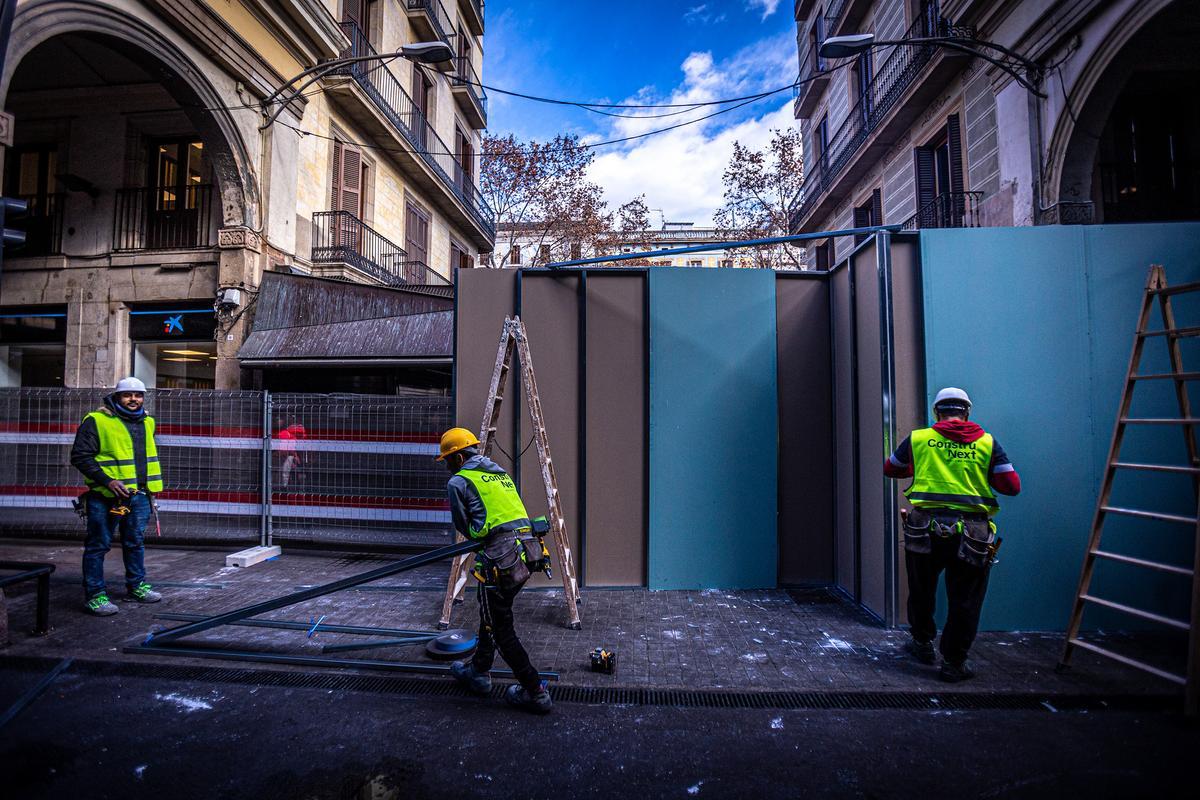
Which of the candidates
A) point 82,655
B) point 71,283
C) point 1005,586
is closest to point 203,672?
point 82,655

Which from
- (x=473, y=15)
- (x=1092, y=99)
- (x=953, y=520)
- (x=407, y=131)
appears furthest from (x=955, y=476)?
(x=473, y=15)

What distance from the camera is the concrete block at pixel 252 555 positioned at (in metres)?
7.21

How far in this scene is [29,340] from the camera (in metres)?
12.5

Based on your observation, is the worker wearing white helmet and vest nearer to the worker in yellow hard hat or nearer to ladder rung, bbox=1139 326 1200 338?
the worker in yellow hard hat

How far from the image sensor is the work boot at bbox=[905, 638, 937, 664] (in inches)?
177

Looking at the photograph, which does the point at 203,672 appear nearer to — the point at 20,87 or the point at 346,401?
the point at 346,401

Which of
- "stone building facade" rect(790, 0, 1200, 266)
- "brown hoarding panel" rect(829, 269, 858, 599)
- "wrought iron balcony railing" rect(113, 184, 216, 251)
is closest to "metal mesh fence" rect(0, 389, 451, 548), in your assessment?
"brown hoarding panel" rect(829, 269, 858, 599)

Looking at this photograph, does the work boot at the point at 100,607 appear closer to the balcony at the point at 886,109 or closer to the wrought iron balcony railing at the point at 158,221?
the wrought iron balcony railing at the point at 158,221

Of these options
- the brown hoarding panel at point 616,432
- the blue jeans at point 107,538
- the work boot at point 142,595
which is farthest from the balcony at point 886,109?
the work boot at point 142,595

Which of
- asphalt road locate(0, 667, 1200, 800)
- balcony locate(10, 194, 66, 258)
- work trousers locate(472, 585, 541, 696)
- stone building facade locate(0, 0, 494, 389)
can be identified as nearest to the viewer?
asphalt road locate(0, 667, 1200, 800)

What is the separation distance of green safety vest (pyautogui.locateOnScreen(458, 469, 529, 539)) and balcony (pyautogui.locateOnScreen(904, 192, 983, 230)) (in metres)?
10.4

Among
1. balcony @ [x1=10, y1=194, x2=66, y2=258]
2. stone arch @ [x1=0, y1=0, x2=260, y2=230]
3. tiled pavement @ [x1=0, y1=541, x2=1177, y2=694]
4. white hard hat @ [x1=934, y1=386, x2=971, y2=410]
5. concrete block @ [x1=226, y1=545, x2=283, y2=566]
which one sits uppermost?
stone arch @ [x1=0, y1=0, x2=260, y2=230]

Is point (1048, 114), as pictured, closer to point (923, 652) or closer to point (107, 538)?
point (923, 652)

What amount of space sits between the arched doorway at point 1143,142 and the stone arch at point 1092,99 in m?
0.02
